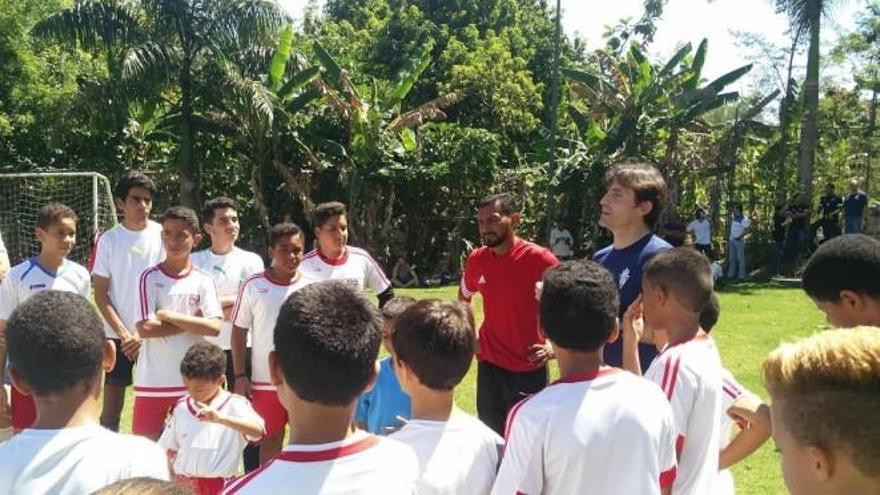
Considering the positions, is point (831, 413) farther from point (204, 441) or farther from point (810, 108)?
point (810, 108)

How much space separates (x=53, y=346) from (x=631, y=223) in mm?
2923

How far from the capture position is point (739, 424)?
324 centimetres

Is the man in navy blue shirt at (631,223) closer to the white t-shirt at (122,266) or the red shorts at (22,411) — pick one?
the white t-shirt at (122,266)

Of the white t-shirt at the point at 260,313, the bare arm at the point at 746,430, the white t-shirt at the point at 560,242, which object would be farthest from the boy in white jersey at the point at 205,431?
the white t-shirt at the point at 560,242

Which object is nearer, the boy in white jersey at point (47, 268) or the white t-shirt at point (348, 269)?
the boy in white jersey at point (47, 268)

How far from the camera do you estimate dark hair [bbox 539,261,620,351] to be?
2.71 m

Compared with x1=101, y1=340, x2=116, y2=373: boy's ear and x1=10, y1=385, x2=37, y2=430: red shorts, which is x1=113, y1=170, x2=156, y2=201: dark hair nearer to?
x1=10, y1=385, x2=37, y2=430: red shorts

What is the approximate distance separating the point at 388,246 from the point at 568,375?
53.5ft

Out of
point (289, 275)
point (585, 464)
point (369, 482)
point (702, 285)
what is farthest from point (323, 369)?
point (289, 275)

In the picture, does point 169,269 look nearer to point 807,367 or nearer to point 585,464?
point 585,464

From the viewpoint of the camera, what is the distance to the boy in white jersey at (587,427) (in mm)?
2514

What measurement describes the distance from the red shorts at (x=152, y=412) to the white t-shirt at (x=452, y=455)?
2.57 metres

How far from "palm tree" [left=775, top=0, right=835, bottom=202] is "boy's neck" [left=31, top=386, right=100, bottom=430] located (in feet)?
62.3

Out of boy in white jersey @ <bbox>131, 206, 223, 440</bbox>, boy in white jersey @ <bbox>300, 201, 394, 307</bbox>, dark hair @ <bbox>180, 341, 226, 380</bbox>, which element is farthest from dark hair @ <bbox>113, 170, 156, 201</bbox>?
dark hair @ <bbox>180, 341, 226, 380</bbox>
